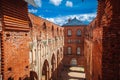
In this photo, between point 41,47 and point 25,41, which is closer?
point 25,41

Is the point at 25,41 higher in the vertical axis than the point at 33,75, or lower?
higher

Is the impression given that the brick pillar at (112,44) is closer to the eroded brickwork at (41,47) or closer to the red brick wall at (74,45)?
the eroded brickwork at (41,47)

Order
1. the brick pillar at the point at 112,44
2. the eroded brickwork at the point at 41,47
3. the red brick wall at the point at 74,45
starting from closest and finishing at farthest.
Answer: the brick pillar at the point at 112,44, the eroded brickwork at the point at 41,47, the red brick wall at the point at 74,45

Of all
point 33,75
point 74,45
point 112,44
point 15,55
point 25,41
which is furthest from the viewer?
point 74,45

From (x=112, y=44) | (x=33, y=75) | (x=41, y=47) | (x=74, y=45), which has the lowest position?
(x=33, y=75)

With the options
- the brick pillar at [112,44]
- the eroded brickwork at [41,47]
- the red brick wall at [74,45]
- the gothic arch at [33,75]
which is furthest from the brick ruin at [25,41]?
the red brick wall at [74,45]

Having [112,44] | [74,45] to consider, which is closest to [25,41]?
[112,44]

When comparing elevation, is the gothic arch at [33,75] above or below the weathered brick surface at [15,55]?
below

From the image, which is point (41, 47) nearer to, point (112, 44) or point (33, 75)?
point (33, 75)

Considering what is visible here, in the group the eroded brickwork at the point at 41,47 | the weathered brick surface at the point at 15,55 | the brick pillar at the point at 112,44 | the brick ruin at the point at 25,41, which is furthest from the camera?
the eroded brickwork at the point at 41,47

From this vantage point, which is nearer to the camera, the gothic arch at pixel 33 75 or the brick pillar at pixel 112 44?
the brick pillar at pixel 112 44

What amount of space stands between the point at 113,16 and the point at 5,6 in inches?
174

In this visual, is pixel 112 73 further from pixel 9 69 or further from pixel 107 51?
pixel 9 69

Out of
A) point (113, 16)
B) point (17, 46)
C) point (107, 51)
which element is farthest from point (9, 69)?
point (113, 16)
